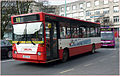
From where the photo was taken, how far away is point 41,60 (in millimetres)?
A: 8914

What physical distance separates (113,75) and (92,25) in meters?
8.91

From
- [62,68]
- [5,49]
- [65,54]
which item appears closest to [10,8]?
[5,49]

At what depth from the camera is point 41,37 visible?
8.89 metres

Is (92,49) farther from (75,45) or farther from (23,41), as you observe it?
(23,41)

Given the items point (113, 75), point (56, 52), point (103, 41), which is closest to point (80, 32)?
point (56, 52)

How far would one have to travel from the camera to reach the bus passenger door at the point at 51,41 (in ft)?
30.4

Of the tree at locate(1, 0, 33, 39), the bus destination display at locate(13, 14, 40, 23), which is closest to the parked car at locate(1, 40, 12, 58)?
the bus destination display at locate(13, 14, 40, 23)

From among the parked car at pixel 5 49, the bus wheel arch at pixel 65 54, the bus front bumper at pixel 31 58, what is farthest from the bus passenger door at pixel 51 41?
the parked car at pixel 5 49

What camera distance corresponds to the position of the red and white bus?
895 centimetres

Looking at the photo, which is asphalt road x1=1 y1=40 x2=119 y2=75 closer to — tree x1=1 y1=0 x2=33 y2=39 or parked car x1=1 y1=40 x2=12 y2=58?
parked car x1=1 y1=40 x2=12 y2=58

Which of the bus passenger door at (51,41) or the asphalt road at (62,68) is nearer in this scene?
the asphalt road at (62,68)

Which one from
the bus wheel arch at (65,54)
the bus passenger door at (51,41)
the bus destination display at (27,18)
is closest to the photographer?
the bus destination display at (27,18)

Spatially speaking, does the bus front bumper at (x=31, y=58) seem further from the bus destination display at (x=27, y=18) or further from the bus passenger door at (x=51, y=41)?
the bus destination display at (x=27, y=18)

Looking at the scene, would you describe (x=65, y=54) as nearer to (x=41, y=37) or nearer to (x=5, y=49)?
(x=41, y=37)
